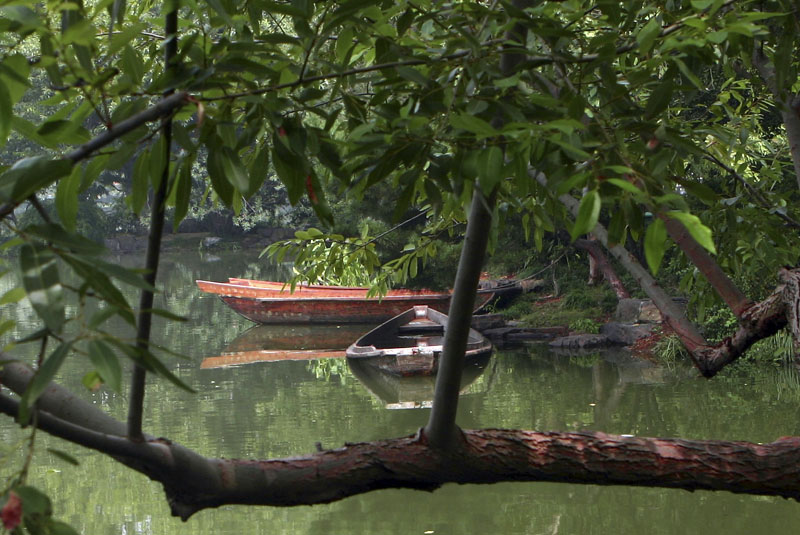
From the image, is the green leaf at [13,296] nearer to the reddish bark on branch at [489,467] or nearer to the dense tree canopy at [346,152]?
the dense tree canopy at [346,152]

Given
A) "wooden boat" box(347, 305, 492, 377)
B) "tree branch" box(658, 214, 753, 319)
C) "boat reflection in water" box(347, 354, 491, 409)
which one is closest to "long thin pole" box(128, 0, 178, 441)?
"tree branch" box(658, 214, 753, 319)

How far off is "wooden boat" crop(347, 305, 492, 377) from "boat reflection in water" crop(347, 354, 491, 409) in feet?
0.22

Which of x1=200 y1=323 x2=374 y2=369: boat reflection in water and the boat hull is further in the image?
the boat hull

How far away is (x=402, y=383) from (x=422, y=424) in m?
1.97

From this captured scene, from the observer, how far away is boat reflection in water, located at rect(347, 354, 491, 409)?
9.10 metres

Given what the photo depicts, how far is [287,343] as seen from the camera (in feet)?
43.2

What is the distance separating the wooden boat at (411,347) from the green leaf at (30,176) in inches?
343

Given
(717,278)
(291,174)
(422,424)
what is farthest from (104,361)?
(422,424)

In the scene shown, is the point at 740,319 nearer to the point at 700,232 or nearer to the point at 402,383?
the point at 700,232

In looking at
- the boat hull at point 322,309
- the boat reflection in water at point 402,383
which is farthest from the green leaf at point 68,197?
the boat hull at point 322,309

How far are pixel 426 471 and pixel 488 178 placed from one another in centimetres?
79

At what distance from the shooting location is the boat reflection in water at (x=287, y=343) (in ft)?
39.0

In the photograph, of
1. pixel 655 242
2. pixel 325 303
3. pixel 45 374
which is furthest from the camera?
pixel 325 303

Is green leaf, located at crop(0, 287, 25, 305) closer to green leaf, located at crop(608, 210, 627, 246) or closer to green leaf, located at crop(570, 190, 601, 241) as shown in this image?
green leaf, located at crop(570, 190, 601, 241)
